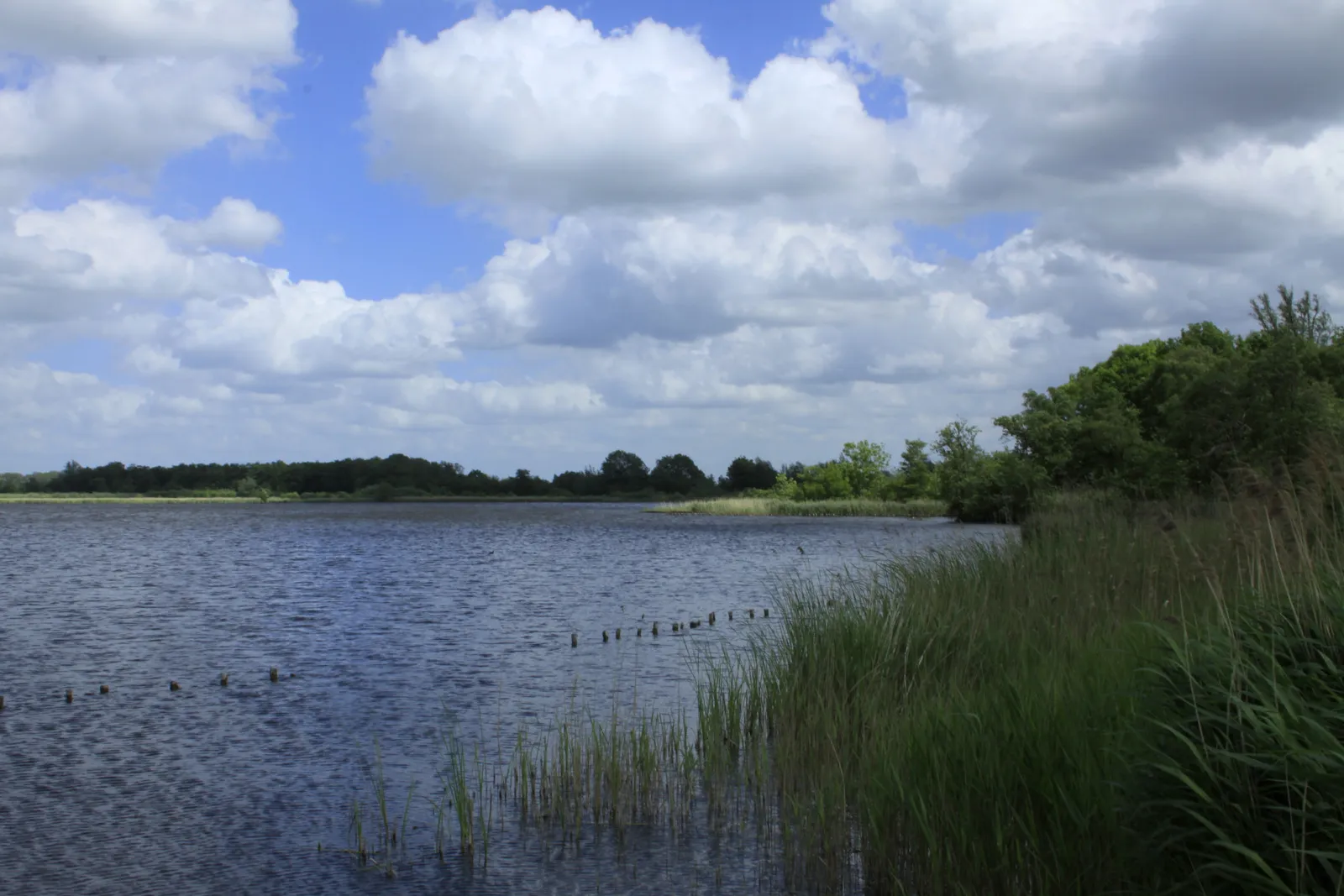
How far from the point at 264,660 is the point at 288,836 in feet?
36.1

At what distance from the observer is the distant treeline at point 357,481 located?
180375 mm

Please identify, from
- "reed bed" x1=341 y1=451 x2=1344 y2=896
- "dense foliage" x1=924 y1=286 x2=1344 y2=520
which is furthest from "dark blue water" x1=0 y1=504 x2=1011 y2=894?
"dense foliage" x1=924 y1=286 x2=1344 y2=520

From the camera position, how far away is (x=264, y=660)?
2020 centimetres

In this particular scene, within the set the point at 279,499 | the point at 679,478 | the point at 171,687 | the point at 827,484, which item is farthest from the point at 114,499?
the point at 171,687

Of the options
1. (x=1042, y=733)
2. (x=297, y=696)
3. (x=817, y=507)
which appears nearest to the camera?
(x=1042, y=733)

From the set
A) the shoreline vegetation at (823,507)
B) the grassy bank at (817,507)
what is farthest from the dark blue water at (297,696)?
the grassy bank at (817,507)

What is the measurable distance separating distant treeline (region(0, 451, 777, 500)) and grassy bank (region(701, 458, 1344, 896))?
16198 centimetres

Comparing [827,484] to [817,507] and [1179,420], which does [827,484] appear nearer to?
[817,507]

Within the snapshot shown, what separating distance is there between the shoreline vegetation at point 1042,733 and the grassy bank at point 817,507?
84.8 m

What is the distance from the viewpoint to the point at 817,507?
107500 millimetres

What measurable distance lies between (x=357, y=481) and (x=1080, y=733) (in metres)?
189

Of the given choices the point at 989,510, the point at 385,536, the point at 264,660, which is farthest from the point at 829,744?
the point at 989,510

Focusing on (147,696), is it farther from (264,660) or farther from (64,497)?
(64,497)

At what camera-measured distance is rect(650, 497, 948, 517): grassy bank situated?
102 meters
